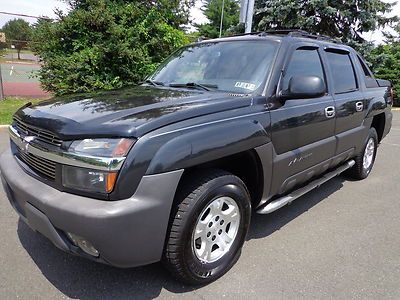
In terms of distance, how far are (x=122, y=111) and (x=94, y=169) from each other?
20.6 inches

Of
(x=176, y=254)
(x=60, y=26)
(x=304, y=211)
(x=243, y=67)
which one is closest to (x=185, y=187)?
(x=176, y=254)

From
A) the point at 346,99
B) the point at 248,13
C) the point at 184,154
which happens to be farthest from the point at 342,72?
the point at 248,13

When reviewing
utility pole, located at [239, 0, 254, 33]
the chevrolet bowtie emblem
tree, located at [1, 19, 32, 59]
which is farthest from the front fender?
tree, located at [1, 19, 32, 59]

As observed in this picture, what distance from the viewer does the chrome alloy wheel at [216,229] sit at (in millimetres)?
2596

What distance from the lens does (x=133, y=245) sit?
2.17 meters

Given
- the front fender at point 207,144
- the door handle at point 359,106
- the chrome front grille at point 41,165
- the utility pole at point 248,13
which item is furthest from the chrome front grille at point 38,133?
the utility pole at point 248,13

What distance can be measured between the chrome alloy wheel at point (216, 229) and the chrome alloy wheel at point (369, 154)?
3141 mm

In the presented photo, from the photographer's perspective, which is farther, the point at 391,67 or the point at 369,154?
the point at 391,67

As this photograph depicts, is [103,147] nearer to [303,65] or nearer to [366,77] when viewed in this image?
[303,65]

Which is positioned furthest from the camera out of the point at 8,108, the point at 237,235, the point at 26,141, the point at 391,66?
the point at 391,66

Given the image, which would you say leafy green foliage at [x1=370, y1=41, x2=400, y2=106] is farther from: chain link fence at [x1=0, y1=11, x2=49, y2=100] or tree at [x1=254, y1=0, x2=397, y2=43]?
chain link fence at [x1=0, y1=11, x2=49, y2=100]

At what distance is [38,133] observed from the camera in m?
2.46

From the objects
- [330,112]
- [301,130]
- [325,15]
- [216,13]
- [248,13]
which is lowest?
[301,130]

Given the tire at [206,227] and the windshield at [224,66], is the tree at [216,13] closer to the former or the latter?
the windshield at [224,66]
